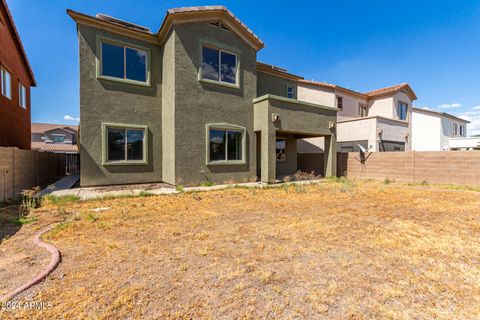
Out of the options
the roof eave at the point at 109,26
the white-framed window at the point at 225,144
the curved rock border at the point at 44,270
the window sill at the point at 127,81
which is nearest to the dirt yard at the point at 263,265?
the curved rock border at the point at 44,270

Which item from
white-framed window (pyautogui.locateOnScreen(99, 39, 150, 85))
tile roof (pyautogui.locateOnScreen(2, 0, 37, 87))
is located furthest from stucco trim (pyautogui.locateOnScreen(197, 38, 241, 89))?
tile roof (pyautogui.locateOnScreen(2, 0, 37, 87))

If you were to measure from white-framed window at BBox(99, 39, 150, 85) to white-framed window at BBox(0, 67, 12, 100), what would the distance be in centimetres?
614

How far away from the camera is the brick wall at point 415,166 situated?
38.0 feet

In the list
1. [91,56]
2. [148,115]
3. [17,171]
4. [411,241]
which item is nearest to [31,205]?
[17,171]

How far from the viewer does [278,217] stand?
239 inches

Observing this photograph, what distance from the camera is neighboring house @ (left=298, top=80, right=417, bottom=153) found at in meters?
17.5

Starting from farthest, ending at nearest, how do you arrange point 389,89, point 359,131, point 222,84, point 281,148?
point 389,89
point 359,131
point 281,148
point 222,84

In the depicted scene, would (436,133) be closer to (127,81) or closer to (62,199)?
(127,81)

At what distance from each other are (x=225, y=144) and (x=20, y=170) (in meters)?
8.35

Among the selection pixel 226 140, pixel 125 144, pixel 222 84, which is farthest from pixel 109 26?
pixel 226 140

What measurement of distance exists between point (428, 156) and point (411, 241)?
11078mm

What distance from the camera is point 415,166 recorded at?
13086mm

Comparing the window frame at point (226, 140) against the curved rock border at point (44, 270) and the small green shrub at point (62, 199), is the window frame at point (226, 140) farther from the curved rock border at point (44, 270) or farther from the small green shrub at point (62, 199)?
the curved rock border at point (44, 270)

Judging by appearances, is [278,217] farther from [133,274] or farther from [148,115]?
[148,115]
